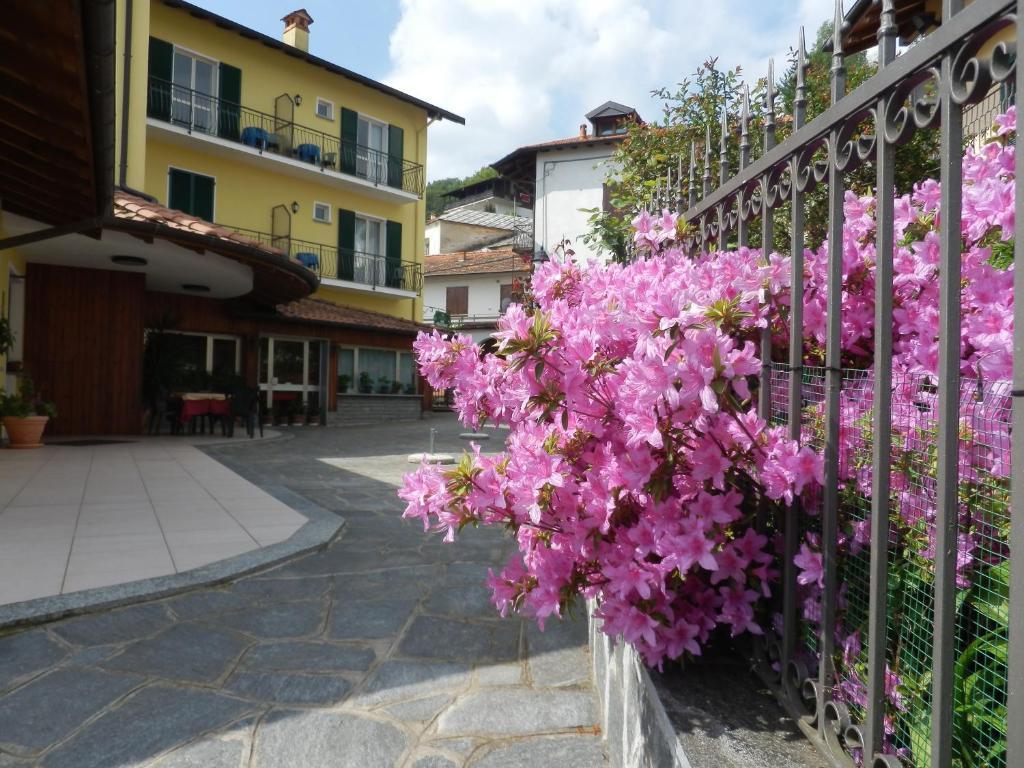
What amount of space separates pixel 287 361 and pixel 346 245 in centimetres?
412

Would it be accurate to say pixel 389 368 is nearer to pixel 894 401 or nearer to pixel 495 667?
pixel 495 667

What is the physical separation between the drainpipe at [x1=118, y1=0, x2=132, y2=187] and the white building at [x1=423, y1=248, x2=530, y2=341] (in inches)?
753

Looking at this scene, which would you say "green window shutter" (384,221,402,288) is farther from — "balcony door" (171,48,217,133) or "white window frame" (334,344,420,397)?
"balcony door" (171,48,217,133)

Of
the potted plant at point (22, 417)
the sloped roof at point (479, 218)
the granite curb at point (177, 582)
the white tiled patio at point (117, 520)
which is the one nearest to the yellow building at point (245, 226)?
the potted plant at point (22, 417)

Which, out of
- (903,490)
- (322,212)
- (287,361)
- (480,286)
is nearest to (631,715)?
(903,490)

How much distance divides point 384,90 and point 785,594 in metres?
19.8

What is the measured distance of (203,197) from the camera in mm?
15625

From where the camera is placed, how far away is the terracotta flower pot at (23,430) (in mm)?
8680

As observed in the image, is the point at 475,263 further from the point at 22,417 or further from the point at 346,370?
the point at 22,417

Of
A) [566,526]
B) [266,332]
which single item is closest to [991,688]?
[566,526]

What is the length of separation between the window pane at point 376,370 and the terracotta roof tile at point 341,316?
888 mm

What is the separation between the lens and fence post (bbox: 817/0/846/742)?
130 centimetres

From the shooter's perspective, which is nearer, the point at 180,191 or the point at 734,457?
the point at 734,457

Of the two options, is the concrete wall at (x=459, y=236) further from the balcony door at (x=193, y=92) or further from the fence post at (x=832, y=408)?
the fence post at (x=832, y=408)
